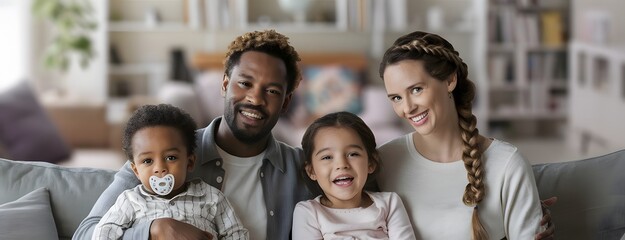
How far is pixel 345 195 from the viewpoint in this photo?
7.57 ft

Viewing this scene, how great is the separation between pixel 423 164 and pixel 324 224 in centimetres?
29

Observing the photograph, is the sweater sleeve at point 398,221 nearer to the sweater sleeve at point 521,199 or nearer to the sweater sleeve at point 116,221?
A: the sweater sleeve at point 521,199

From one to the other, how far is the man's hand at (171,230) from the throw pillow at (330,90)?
4546 mm

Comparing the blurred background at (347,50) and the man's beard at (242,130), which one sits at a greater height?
the man's beard at (242,130)

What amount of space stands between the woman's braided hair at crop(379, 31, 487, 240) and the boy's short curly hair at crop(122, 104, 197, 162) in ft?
1.62

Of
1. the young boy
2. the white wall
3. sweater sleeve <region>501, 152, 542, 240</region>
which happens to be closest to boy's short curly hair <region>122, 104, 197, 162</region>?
the young boy

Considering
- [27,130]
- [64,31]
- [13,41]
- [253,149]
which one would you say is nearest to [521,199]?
[253,149]

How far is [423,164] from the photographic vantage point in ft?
7.89

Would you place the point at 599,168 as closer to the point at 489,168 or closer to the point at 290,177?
the point at 489,168

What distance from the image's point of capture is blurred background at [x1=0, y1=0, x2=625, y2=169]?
703 centimetres

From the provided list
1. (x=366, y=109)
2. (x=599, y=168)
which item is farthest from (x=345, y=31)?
(x=599, y=168)

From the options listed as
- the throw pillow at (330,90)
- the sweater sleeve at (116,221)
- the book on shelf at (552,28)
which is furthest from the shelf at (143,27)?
the sweater sleeve at (116,221)

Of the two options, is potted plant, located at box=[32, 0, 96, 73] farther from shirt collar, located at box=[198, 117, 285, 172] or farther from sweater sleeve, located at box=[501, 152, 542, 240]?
sweater sleeve, located at box=[501, 152, 542, 240]

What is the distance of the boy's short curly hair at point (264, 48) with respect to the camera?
2381mm
